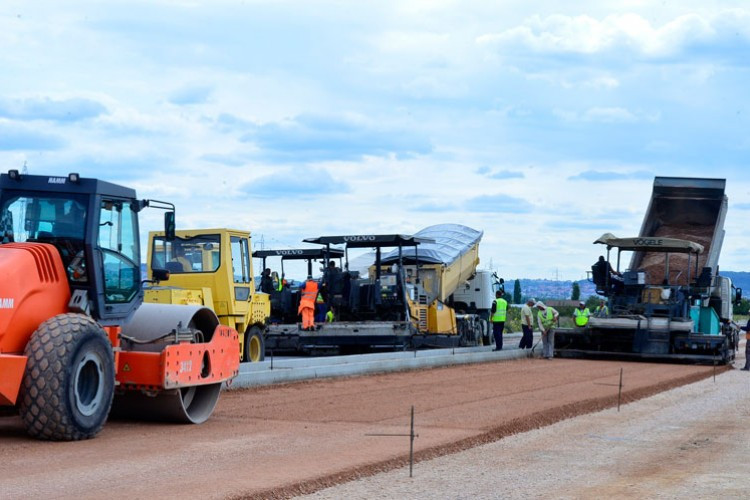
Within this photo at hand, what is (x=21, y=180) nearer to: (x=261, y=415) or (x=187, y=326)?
(x=187, y=326)

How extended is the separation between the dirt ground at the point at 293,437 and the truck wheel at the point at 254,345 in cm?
356

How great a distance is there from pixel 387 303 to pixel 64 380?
56.5ft

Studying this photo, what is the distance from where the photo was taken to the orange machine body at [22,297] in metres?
10.4

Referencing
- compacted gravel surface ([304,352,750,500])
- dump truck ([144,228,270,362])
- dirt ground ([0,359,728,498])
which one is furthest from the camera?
dump truck ([144,228,270,362])

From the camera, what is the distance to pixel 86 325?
11023 mm

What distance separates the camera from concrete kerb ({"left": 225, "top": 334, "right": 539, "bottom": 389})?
17781 mm

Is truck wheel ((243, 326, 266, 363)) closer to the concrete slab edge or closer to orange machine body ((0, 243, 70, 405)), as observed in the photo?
the concrete slab edge

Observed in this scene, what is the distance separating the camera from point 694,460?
36.3 feet

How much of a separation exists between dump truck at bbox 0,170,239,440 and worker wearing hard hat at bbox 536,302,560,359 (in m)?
15.1

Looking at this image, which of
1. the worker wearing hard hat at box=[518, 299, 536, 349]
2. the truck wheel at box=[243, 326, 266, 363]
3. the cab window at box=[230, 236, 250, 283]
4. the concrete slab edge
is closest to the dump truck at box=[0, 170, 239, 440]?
the concrete slab edge

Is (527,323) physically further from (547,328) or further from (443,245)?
(443,245)

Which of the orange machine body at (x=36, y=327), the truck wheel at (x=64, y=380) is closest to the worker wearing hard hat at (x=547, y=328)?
the orange machine body at (x=36, y=327)

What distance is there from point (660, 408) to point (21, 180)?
950 cm

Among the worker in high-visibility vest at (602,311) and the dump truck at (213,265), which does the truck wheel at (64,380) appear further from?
the worker in high-visibility vest at (602,311)
